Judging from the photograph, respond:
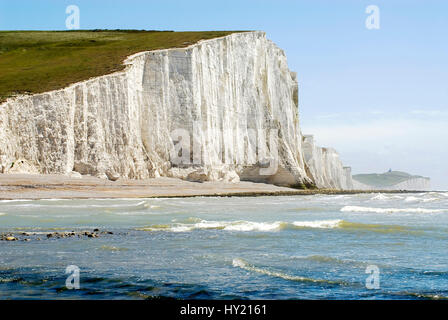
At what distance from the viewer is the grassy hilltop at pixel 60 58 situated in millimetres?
44500

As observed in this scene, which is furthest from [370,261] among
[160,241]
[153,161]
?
[153,161]

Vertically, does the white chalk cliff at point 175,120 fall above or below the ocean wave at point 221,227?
above

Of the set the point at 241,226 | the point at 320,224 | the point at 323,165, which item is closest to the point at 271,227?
the point at 241,226

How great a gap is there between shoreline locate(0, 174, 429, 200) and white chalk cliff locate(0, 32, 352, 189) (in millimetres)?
1522

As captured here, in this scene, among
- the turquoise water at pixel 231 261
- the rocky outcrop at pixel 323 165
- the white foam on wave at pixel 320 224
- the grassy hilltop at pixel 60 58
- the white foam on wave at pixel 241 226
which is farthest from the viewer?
the rocky outcrop at pixel 323 165

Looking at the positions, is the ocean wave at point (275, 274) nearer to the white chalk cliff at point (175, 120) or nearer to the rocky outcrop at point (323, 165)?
the white chalk cliff at point (175, 120)

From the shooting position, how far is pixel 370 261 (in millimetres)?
10758

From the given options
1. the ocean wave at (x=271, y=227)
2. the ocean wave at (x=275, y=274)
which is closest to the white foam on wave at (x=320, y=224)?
the ocean wave at (x=271, y=227)

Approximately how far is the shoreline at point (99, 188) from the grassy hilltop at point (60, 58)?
6717 mm

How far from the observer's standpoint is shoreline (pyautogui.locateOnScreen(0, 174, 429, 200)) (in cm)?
3581

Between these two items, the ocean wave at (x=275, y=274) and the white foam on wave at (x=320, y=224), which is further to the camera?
the white foam on wave at (x=320, y=224)

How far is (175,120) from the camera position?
168 ft

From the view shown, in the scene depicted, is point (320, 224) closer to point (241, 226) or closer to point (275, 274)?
point (241, 226)

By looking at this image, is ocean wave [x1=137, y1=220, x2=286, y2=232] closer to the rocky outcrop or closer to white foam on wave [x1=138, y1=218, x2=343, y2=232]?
white foam on wave [x1=138, y1=218, x2=343, y2=232]
